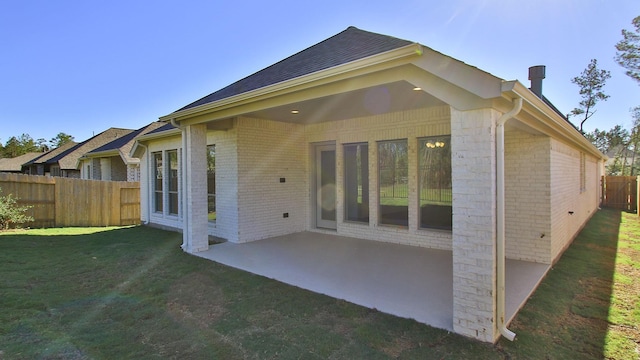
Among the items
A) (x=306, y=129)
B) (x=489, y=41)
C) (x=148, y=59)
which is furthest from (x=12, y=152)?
(x=489, y=41)

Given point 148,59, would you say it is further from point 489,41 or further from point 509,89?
point 509,89

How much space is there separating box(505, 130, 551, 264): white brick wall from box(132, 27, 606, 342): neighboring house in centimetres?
2

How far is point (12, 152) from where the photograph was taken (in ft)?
155

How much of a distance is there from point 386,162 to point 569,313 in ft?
14.4

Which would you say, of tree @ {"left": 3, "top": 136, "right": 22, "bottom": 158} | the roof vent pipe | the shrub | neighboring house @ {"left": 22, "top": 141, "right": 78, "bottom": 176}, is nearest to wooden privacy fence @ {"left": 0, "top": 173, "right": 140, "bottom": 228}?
the shrub

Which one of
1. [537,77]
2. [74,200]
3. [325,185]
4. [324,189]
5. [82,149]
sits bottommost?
A: [74,200]

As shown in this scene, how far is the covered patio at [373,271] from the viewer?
3.93m

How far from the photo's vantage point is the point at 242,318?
3652 millimetres

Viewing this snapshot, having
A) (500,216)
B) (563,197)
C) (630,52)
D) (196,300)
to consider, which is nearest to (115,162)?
(196,300)

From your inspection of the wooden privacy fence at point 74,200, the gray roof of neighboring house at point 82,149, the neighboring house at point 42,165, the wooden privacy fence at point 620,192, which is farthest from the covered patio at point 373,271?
the neighboring house at point 42,165

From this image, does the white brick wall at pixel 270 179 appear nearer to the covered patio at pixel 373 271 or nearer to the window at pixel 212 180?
the covered patio at pixel 373 271

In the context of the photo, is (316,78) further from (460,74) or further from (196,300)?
(196,300)

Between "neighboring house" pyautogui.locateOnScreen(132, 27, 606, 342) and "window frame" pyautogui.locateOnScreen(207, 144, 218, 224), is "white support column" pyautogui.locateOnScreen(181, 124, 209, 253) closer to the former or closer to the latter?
"neighboring house" pyautogui.locateOnScreen(132, 27, 606, 342)

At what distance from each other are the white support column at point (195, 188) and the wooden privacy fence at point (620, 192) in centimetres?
1906
